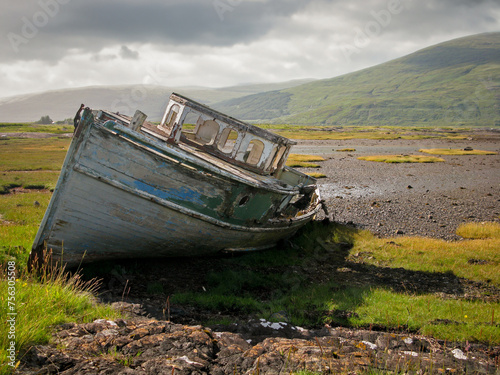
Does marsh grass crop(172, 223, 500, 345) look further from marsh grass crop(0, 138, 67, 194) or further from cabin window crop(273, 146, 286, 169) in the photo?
marsh grass crop(0, 138, 67, 194)

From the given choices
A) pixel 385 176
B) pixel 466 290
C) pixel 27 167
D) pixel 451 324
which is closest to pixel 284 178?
pixel 466 290

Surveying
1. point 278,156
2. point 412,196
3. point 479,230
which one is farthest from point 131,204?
point 412,196

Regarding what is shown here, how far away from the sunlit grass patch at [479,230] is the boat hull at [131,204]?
10146 millimetres

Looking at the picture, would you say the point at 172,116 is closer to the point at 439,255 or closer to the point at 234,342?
the point at 234,342

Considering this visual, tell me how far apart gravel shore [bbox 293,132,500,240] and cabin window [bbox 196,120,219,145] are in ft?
26.7

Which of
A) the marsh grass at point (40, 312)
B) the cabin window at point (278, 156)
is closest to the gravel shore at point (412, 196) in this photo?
the cabin window at point (278, 156)

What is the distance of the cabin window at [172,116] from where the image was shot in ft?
37.3

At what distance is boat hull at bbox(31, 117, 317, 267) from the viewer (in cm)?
770

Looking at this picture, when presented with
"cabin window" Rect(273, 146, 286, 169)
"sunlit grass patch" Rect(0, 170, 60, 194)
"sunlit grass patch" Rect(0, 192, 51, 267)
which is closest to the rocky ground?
"sunlit grass patch" Rect(0, 192, 51, 267)

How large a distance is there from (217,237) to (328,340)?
166 inches

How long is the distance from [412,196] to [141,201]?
730 inches

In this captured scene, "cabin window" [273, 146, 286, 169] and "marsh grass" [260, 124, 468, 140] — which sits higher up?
"marsh grass" [260, 124, 468, 140]

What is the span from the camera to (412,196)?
2178 centimetres

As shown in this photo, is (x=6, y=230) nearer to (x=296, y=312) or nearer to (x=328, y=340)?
(x=296, y=312)
